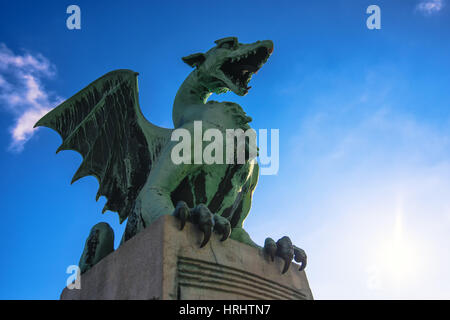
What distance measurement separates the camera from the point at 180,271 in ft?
9.96

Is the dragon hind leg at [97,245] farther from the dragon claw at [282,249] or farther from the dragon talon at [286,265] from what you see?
the dragon talon at [286,265]

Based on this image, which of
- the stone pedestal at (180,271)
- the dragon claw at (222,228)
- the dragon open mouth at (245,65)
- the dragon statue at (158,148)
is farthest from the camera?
the dragon open mouth at (245,65)

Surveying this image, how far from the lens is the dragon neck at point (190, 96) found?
17.3 feet

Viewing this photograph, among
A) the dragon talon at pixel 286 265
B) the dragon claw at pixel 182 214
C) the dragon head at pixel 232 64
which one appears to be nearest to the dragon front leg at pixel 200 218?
the dragon claw at pixel 182 214

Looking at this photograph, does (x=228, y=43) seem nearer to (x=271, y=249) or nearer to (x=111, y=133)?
(x=111, y=133)

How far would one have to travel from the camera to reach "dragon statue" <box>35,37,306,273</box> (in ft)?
13.6

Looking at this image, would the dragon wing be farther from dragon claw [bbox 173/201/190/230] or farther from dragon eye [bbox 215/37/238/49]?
dragon claw [bbox 173/201/190/230]

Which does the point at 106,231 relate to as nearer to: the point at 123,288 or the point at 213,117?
the point at 123,288

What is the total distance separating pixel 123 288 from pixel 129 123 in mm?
2661

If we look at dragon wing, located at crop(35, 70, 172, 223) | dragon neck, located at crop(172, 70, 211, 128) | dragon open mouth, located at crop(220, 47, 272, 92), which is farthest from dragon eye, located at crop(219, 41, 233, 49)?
dragon wing, located at crop(35, 70, 172, 223)

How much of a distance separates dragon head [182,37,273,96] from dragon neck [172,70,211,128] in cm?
7

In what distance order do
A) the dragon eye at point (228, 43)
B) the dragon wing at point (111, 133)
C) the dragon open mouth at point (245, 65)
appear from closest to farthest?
the dragon open mouth at point (245, 65) → the dragon wing at point (111, 133) → the dragon eye at point (228, 43)

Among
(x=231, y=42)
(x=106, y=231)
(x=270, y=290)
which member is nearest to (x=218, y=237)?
(x=270, y=290)

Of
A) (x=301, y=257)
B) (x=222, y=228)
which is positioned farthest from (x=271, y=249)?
(x=222, y=228)
